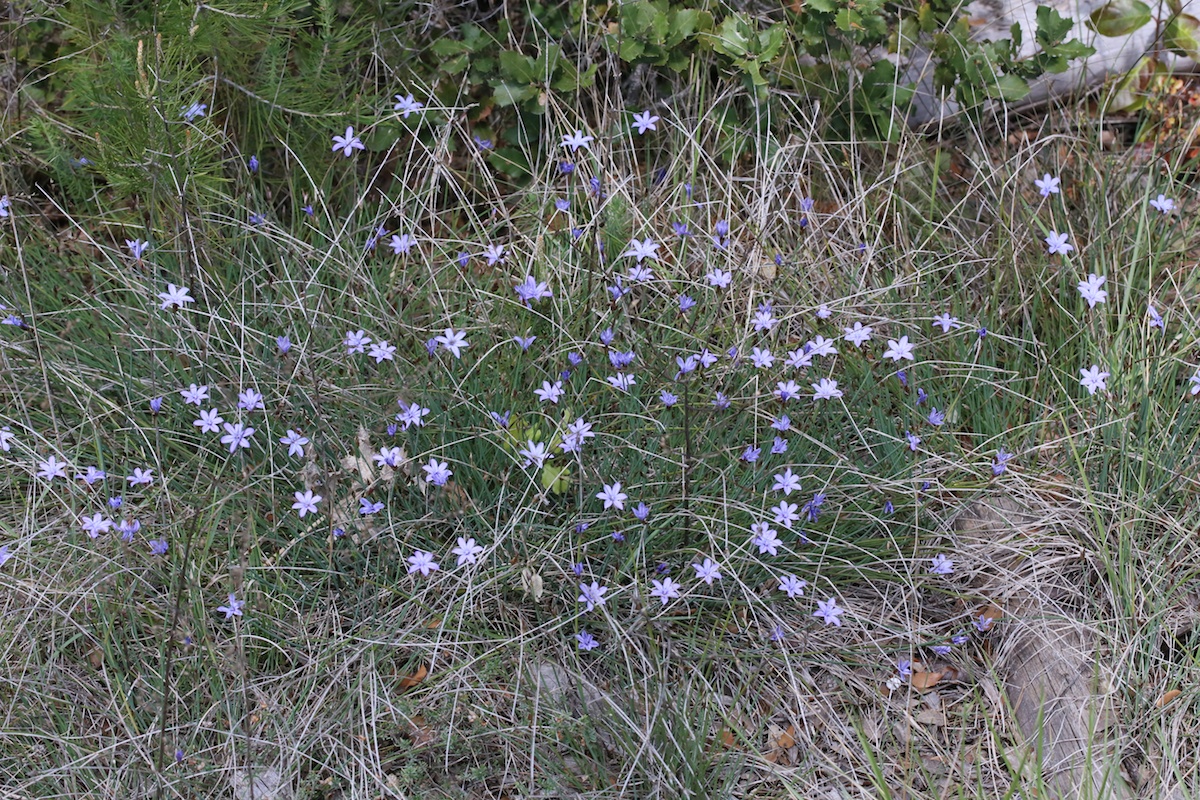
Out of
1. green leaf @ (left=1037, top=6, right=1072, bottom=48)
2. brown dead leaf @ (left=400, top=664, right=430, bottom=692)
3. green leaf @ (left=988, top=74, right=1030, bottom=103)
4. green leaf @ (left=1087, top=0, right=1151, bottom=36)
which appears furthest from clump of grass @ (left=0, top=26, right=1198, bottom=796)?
green leaf @ (left=1087, top=0, right=1151, bottom=36)

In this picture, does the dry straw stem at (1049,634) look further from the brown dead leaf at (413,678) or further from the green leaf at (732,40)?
the green leaf at (732,40)

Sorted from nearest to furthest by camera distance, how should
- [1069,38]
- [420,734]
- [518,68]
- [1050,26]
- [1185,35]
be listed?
[420,734]
[1050,26]
[518,68]
[1185,35]
[1069,38]

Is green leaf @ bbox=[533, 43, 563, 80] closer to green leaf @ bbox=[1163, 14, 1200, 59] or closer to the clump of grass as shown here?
the clump of grass

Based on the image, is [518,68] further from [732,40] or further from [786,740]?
[786,740]

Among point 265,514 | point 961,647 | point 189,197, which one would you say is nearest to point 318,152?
point 189,197

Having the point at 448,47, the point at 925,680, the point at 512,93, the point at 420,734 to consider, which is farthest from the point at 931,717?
the point at 448,47

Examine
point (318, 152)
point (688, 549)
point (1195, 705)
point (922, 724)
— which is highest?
point (318, 152)

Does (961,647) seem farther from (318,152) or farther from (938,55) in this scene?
(318,152)
